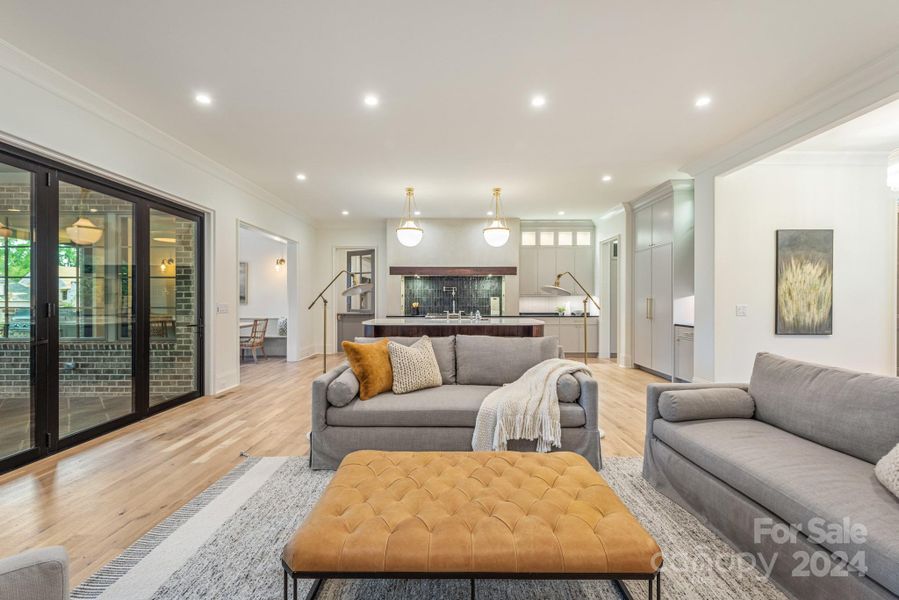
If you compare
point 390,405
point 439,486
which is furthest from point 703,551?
point 390,405

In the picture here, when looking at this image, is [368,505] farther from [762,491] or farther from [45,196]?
[45,196]

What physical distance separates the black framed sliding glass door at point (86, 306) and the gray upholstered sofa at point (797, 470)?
422 centimetres

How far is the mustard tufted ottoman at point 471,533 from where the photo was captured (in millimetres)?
1225

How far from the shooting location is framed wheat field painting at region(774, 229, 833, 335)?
430 centimetres

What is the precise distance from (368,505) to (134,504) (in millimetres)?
1764

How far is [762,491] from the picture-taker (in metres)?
1.64

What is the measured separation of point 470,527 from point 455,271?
667cm

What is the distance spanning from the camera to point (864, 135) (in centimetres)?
385

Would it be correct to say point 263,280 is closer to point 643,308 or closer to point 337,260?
point 337,260

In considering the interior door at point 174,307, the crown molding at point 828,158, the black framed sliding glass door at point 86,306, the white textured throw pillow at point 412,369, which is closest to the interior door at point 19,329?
the black framed sliding glass door at point 86,306

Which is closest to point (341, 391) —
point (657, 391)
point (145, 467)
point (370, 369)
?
point (370, 369)

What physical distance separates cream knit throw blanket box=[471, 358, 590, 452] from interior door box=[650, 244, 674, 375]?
373 cm

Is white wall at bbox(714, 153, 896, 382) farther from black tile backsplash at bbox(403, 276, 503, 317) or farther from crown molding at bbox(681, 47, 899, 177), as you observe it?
black tile backsplash at bbox(403, 276, 503, 317)

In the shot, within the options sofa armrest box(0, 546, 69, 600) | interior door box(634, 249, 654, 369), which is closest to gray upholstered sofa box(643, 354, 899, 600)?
sofa armrest box(0, 546, 69, 600)
